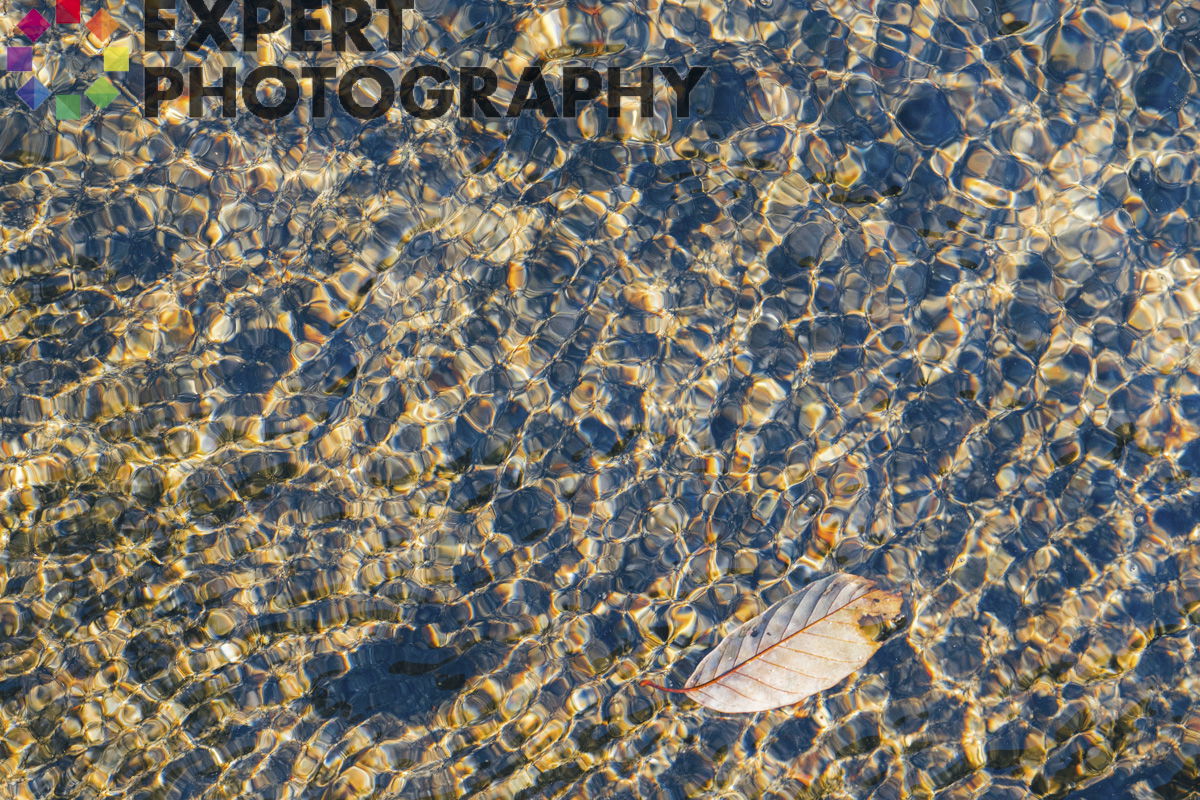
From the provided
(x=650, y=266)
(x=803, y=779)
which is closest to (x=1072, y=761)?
(x=803, y=779)

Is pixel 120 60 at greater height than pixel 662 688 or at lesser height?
greater

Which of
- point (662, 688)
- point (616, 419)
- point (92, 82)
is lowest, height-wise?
point (662, 688)

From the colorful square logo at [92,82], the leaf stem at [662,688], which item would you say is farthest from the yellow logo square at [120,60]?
the leaf stem at [662,688]

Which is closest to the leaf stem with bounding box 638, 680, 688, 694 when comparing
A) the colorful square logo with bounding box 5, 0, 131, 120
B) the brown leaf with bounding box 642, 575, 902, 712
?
the brown leaf with bounding box 642, 575, 902, 712

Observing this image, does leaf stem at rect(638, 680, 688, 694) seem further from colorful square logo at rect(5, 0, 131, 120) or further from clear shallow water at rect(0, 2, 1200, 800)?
colorful square logo at rect(5, 0, 131, 120)

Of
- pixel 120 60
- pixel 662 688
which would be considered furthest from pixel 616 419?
pixel 120 60

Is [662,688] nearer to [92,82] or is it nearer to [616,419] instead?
[616,419]

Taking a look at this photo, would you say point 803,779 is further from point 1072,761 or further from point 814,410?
point 814,410
